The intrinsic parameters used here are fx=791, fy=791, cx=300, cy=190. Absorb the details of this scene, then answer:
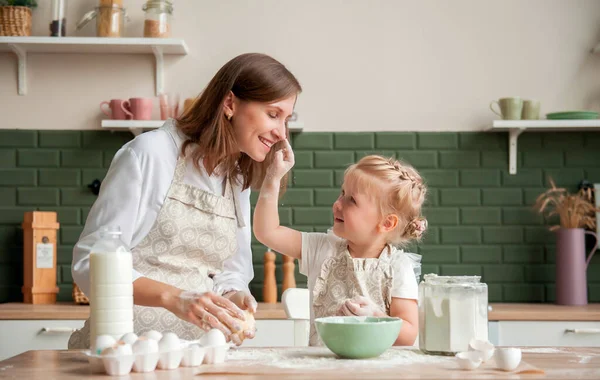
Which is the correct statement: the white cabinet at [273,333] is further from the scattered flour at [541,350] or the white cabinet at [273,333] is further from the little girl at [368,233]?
the scattered flour at [541,350]

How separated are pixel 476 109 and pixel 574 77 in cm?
53

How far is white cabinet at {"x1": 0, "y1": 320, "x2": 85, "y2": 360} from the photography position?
131 inches

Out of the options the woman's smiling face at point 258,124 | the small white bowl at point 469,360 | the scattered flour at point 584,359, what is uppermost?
the woman's smiling face at point 258,124

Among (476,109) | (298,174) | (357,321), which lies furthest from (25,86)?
(357,321)

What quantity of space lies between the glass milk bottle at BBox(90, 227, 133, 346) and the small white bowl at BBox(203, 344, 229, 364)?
0.17 metres

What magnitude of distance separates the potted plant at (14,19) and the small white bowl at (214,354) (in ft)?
9.11

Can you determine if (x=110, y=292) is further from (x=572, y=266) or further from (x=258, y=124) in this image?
(x=572, y=266)

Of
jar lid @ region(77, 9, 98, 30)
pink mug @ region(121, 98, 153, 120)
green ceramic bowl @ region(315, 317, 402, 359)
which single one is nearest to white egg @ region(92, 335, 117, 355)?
green ceramic bowl @ region(315, 317, 402, 359)

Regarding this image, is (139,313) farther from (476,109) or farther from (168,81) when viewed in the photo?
(476,109)

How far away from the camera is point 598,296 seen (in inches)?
156

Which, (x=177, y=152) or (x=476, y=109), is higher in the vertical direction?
(x=476, y=109)

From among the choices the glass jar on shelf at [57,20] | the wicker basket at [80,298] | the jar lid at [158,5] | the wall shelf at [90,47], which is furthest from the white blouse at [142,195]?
the glass jar on shelf at [57,20]

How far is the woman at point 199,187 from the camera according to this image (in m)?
2.18

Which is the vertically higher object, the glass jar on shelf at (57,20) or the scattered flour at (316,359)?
the glass jar on shelf at (57,20)
